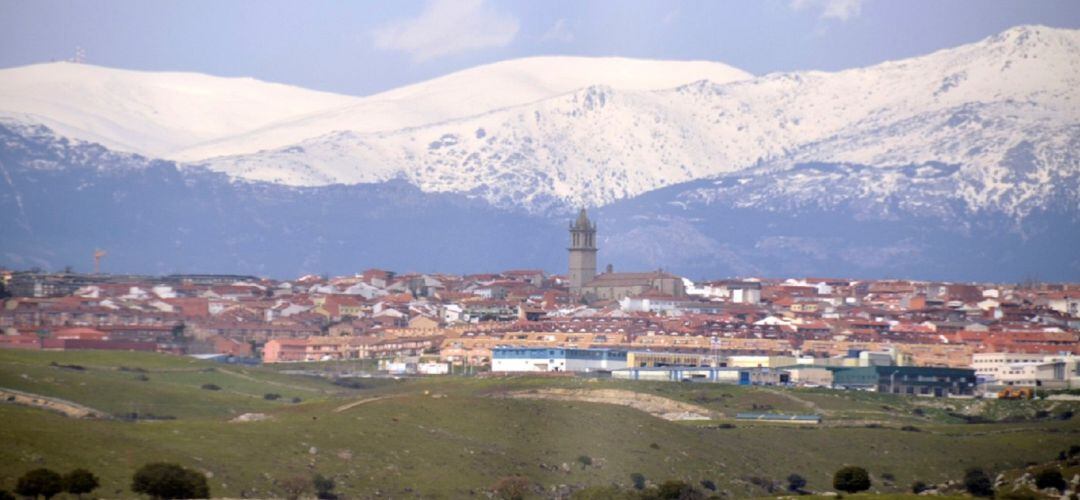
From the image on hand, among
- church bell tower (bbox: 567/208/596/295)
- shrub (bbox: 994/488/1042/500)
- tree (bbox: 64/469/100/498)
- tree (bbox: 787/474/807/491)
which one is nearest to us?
tree (bbox: 64/469/100/498)

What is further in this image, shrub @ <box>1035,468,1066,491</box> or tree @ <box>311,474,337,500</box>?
shrub @ <box>1035,468,1066,491</box>

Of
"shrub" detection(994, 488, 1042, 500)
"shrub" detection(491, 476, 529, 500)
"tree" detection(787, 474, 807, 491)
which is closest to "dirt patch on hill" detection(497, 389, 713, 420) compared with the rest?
"tree" detection(787, 474, 807, 491)

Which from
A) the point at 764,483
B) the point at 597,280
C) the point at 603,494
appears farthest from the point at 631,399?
the point at 597,280

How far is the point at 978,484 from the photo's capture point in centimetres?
7500

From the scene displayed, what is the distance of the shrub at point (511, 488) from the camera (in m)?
71.9

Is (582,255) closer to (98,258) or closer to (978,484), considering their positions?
(98,258)

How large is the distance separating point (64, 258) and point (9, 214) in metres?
7.97

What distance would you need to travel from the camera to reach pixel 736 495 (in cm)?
7569

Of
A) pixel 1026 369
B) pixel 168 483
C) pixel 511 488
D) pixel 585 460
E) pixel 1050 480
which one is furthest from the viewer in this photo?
pixel 1026 369

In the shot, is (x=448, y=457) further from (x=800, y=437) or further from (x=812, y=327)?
(x=812, y=327)

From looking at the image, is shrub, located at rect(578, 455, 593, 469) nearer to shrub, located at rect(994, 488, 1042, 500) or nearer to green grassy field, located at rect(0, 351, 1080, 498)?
green grassy field, located at rect(0, 351, 1080, 498)

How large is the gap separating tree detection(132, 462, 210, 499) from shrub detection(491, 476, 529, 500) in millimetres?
9160

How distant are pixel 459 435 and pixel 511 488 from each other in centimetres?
918

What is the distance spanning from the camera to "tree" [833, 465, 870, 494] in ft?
234
